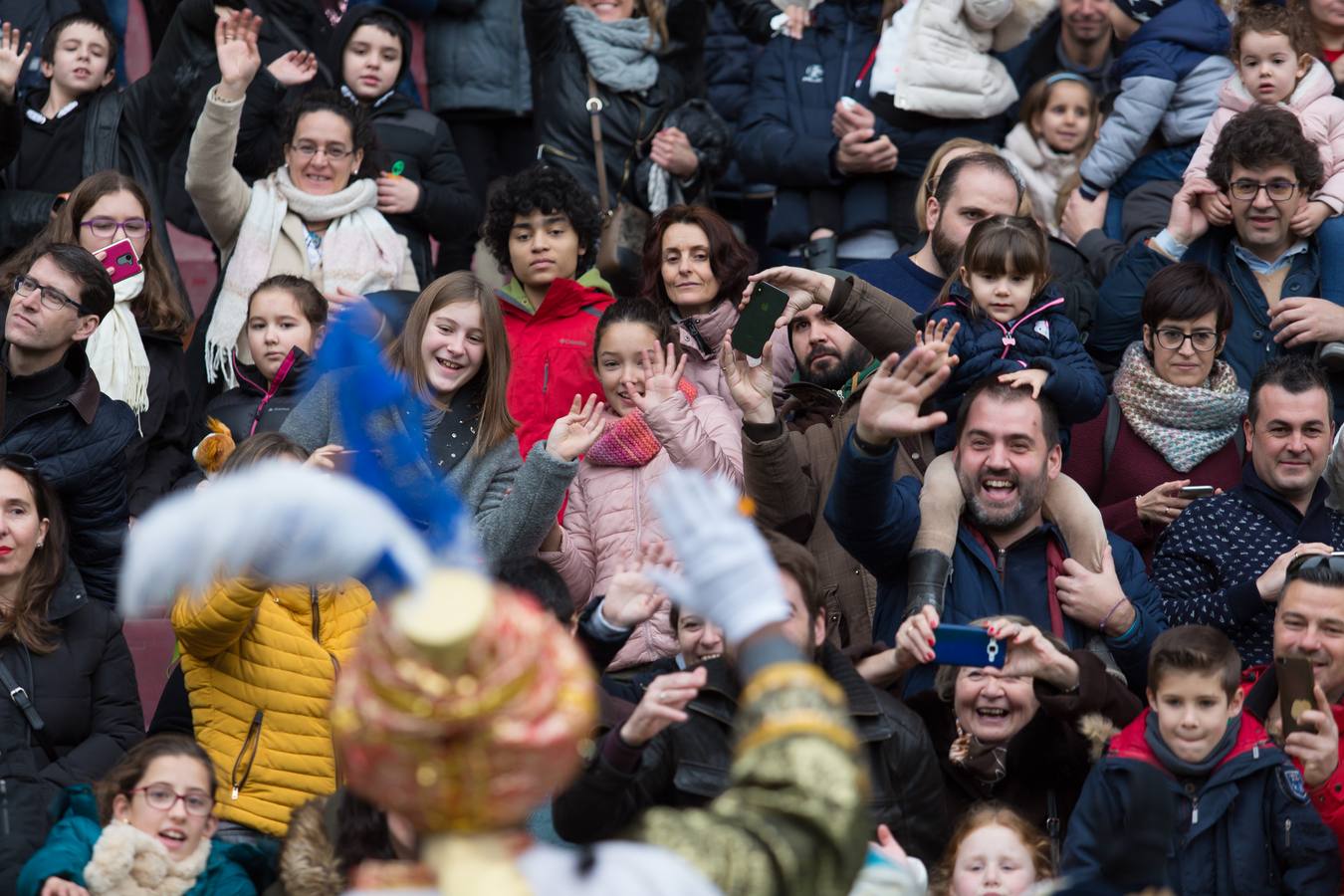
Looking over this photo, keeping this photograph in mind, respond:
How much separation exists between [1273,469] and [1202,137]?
2046 millimetres

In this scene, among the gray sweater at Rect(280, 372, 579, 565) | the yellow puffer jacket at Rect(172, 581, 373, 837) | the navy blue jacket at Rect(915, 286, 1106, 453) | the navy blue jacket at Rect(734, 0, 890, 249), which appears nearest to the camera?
the yellow puffer jacket at Rect(172, 581, 373, 837)

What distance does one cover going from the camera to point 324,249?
745cm

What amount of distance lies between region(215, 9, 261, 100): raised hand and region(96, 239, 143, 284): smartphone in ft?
2.24

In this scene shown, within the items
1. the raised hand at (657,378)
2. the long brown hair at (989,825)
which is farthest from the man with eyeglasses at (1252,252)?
the long brown hair at (989,825)

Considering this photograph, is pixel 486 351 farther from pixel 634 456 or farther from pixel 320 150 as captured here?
pixel 320 150

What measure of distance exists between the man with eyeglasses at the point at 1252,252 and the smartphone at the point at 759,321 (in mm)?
1665

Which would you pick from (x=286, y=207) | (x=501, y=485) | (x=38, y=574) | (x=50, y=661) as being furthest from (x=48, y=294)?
(x=501, y=485)

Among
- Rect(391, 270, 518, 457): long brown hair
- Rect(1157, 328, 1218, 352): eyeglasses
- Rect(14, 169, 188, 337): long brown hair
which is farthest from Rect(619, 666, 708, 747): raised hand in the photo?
Rect(14, 169, 188, 337): long brown hair

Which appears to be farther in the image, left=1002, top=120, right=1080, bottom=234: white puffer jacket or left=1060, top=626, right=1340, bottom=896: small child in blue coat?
left=1002, top=120, right=1080, bottom=234: white puffer jacket

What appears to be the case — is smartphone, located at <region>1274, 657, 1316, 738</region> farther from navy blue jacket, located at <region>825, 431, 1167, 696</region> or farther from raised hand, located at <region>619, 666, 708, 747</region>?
raised hand, located at <region>619, 666, 708, 747</region>

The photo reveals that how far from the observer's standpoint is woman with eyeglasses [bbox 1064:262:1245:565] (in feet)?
20.9

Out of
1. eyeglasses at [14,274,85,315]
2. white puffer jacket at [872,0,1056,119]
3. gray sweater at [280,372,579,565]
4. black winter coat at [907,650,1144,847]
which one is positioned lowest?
black winter coat at [907,650,1144,847]

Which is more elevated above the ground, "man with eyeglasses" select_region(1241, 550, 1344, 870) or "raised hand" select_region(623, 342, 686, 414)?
"raised hand" select_region(623, 342, 686, 414)

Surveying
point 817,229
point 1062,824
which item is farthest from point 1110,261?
point 1062,824
